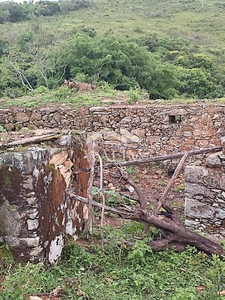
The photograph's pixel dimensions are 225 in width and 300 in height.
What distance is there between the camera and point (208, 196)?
15.8 ft

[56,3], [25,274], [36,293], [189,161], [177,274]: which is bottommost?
[189,161]

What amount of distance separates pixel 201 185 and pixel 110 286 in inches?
86.3

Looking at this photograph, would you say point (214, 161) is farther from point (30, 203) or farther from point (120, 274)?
point (30, 203)

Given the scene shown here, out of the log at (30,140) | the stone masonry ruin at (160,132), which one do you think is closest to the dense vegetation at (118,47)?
the stone masonry ruin at (160,132)

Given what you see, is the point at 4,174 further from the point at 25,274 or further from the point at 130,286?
the point at 130,286

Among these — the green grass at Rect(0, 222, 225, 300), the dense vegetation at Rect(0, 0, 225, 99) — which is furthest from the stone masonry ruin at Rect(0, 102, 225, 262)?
the dense vegetation at Rect(0, 0, 225, 99)

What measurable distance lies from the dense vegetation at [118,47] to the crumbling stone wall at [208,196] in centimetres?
698

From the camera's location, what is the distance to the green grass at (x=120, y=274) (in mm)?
2941

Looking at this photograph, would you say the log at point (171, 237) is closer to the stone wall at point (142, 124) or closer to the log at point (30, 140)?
the log at point (30, 140)

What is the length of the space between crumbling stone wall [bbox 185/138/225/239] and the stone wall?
3004 millimetres

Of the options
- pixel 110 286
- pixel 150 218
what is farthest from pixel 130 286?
pixel 150 218

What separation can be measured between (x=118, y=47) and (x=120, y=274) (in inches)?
468

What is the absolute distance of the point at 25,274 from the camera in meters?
2.87

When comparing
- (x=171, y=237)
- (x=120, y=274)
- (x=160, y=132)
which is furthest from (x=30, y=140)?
(x=160, y=132)
